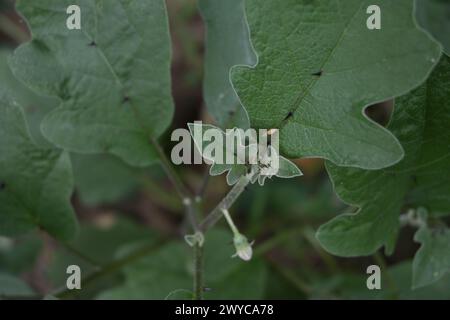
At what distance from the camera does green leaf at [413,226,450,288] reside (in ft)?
4.69

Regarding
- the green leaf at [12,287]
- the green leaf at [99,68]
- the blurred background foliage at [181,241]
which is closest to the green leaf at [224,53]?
the green leaf at [99,68]

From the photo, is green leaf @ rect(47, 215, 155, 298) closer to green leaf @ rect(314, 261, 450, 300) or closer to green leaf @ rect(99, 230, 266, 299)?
green leaf @ rect(99, 230, 266, 299)

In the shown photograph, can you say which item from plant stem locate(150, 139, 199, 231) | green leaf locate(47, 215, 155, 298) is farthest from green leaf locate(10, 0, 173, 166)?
green leaf locate(47, 215, 155, 298)

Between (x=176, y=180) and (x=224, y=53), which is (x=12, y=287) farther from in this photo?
(x=224, y=53)

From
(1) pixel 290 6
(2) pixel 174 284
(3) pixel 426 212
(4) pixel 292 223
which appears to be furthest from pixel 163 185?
(1) pixel 290 6

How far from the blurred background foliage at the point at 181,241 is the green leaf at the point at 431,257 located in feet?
0.93

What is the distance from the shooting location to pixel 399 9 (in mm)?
1148

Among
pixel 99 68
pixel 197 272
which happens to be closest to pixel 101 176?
pixel 99 68

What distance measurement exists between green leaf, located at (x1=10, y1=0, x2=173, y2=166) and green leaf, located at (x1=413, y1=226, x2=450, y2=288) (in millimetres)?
747

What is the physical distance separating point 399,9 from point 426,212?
2.01 feet

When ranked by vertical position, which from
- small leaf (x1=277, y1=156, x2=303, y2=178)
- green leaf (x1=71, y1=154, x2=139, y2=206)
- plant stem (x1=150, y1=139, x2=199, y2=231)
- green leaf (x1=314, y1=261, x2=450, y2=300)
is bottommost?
green leaf (x1=314, y1=261, x2=450, y2=300)

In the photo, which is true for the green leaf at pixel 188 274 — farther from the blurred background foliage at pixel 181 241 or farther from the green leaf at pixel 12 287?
the green leaf at pixel 12 287

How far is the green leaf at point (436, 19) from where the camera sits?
1.76 metres
